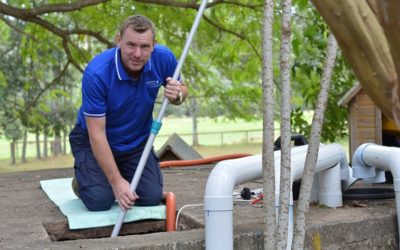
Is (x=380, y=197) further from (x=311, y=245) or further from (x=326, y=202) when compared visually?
(x=311, y=245)

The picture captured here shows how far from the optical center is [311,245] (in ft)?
12.5

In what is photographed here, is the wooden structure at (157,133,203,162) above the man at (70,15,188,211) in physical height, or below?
below

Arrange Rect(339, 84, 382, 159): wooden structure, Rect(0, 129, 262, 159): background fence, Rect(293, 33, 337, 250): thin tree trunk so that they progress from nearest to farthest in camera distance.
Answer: Rect(293, 33, 337, 250): thin tree trunk, Rect(339, 84, 382, 159): wooden structure, Rect(0, 129, 262, 159): background fence

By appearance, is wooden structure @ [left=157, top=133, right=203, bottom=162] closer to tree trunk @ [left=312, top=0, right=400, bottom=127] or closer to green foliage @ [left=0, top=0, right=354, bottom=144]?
green foliage @ [left=0, top=0, right=354, bottom=144]

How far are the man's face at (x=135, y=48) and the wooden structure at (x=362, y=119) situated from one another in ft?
8.43

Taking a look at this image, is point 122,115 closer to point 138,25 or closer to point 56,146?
point 138,25

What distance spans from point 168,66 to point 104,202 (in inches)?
37.8

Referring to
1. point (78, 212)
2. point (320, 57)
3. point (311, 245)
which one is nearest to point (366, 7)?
point (311, 245)

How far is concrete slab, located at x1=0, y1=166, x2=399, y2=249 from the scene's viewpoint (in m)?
3.55

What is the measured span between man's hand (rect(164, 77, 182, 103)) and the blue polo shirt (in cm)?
21

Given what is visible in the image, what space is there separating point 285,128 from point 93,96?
1.58 metres

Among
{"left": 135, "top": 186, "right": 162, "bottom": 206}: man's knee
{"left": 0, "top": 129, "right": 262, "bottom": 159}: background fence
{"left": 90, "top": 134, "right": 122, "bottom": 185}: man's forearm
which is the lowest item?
{"left": 0, "top": 129, "right": 262, "bottom": 159}: background fence

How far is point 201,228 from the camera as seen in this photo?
3.98 m

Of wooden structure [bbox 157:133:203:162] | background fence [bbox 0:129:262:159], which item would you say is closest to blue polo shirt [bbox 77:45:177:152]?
wooden structure [bbox 157:133:203:162]
